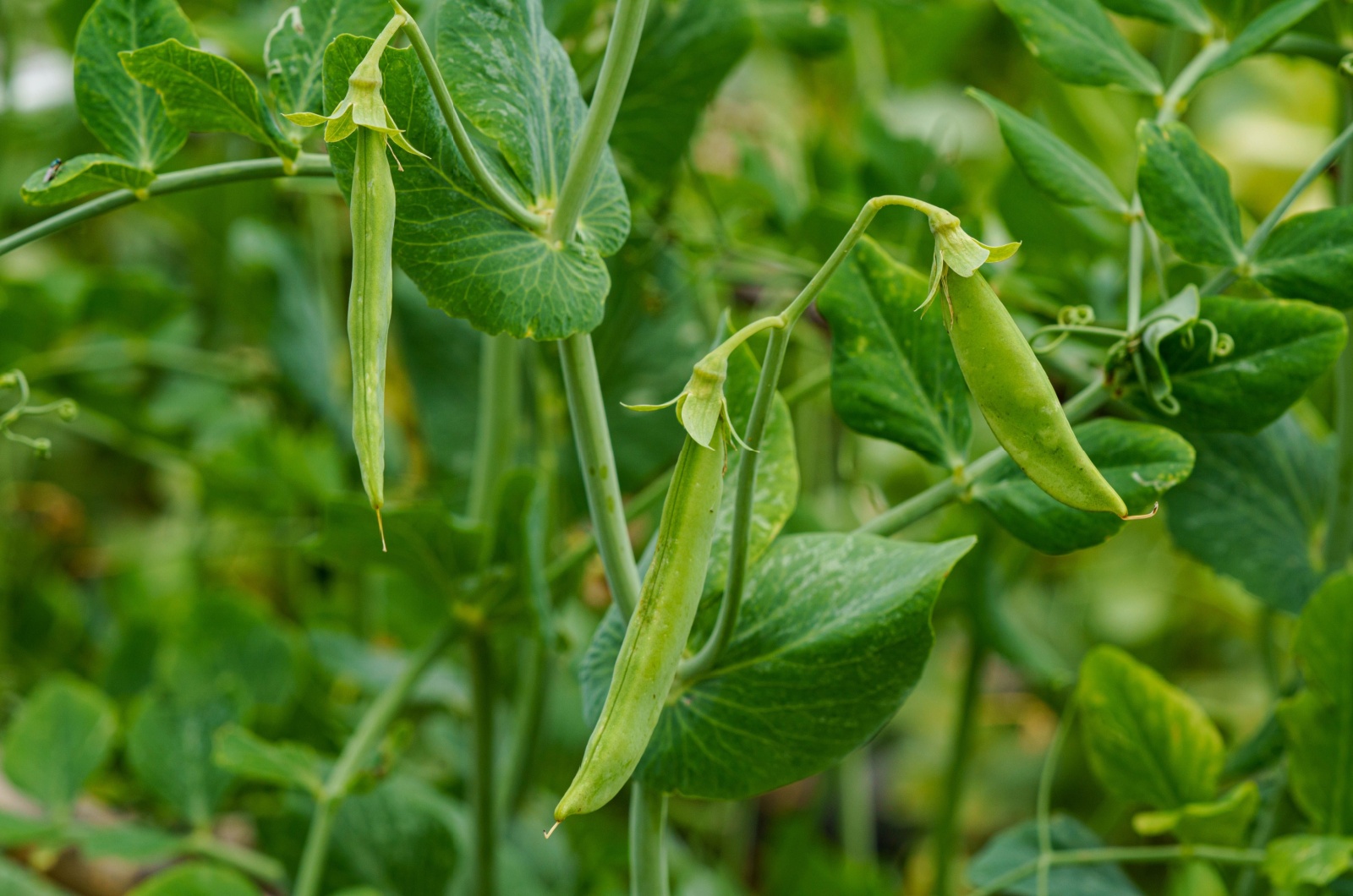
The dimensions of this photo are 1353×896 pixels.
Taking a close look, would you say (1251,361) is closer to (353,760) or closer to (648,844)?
(648,844)

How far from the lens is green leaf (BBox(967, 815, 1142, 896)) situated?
1.19 feet

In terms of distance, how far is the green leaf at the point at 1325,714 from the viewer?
30cm

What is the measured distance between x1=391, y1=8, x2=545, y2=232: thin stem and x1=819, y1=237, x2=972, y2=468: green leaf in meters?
0.09

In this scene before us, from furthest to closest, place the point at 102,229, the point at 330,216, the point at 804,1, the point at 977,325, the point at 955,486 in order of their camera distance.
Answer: the point at 102,229, the point at 330,216, the point at 804,1, the point at 955,486, the point at 977,325

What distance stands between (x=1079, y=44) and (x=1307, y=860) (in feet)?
0.77

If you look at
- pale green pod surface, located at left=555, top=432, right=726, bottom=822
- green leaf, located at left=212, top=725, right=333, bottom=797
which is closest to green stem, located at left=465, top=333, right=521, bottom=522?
green leaf, located at left=212, top=725, right=333, bottom=797

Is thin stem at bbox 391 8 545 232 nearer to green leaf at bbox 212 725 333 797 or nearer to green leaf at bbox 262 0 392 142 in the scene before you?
green leaf at bbox 262 0 392 142

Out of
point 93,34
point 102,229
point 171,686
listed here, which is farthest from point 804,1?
point 102,229

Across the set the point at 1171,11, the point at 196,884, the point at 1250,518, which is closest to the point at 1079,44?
the point at 1171,11

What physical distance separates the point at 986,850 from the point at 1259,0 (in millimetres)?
296

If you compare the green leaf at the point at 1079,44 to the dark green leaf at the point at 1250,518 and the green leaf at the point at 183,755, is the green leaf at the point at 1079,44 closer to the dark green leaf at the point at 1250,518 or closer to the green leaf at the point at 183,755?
the dark green leaf at the point at 1250,518

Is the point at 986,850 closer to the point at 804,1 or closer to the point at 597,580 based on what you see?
the point at 597,580

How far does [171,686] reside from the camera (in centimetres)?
50

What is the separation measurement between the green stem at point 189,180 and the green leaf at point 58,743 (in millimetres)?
254
